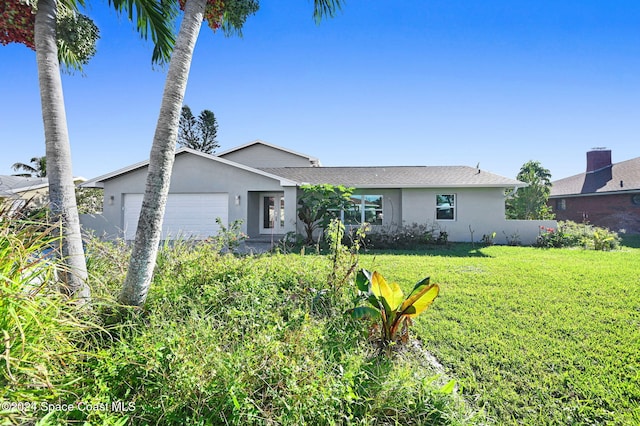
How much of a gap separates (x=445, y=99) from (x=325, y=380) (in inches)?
513

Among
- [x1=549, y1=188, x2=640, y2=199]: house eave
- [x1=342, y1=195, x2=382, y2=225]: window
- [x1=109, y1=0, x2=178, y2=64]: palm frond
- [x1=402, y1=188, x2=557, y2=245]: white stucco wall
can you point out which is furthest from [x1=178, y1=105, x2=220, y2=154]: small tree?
[x1=549, y1=188, x2=640, y2=199]: house eave

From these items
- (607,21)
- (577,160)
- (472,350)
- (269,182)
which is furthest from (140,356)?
(577,160)

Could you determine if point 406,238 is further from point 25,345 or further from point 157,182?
point 25,345

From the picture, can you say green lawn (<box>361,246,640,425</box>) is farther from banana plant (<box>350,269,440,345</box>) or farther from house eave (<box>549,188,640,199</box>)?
house eave (<box>549,188,640,199</box>)

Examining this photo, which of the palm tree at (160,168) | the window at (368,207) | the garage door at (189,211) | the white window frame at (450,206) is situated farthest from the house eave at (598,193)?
the palm tree at (160,168)

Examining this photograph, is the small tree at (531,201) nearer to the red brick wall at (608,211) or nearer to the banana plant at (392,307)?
the red brick wall at (608,211)

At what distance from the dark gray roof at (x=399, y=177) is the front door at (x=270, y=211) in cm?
146

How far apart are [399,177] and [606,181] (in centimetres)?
1925

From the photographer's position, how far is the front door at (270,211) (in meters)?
16.9

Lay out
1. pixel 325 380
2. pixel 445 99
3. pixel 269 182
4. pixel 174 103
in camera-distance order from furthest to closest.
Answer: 1. pixel 269 182
2. pixel 445 99
3. pixel 174 103
4. pixel 325 380

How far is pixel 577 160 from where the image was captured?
27.7 m

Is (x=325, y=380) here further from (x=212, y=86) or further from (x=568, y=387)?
(x=212, y=86)

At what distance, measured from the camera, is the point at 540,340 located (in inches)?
158

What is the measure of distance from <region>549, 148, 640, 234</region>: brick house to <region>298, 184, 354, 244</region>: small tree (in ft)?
62.4
